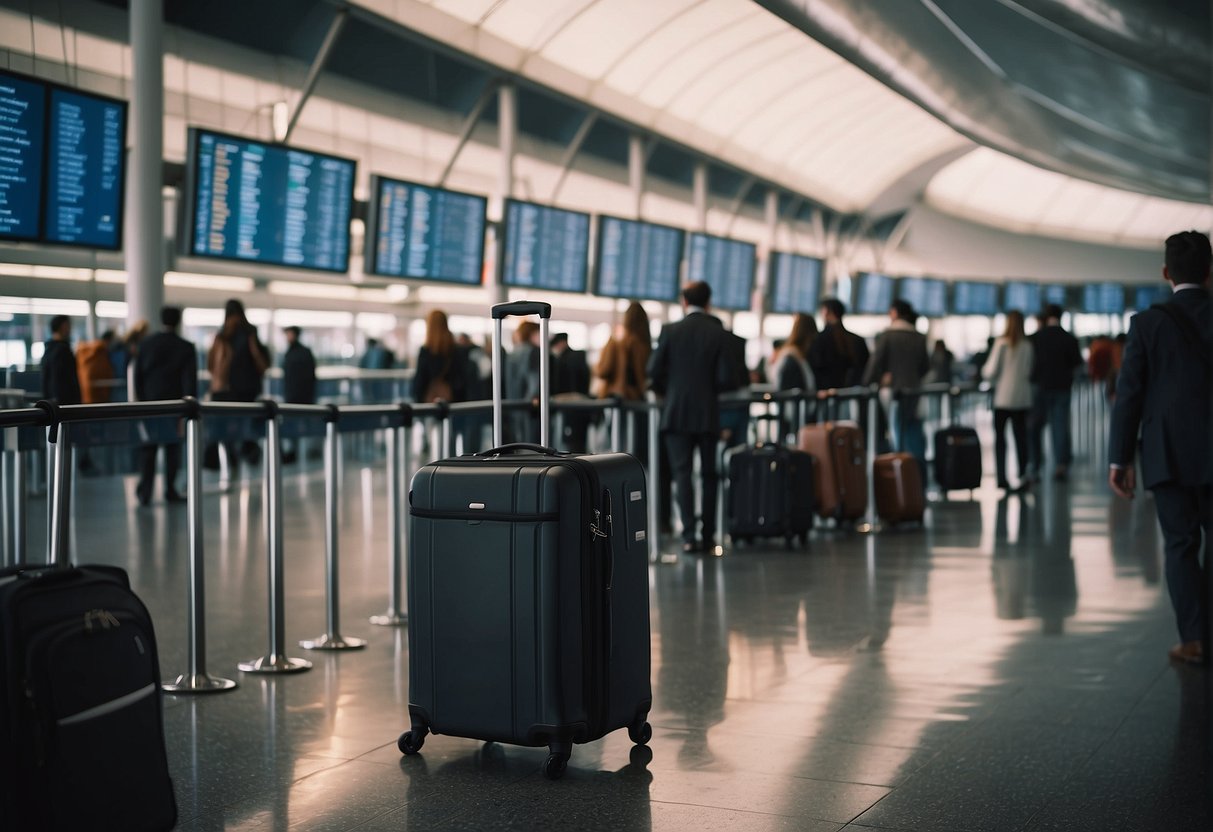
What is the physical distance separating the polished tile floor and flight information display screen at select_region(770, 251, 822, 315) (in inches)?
427

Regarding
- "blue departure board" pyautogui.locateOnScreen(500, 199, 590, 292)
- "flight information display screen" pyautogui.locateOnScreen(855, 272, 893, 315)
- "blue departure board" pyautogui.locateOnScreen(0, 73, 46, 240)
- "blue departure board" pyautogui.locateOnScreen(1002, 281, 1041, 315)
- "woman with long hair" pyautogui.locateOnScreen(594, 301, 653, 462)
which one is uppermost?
"blue departure board" pyautogui.locateOnScreen(1002, 281, 1041, 315)

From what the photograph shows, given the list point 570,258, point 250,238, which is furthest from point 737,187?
point 250,238

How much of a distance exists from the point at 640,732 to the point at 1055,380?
11.3m

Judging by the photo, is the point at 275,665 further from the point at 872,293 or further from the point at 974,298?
the point at 974,298

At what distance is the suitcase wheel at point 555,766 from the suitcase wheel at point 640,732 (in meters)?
0.38

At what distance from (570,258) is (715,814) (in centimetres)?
983

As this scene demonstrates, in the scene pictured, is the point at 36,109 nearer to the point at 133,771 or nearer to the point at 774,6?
the point at 133,771

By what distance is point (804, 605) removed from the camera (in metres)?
6.85

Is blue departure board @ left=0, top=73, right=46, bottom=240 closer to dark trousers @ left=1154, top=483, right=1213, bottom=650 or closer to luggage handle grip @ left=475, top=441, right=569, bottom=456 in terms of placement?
luggage handle grip @ left=475, top=441, right=569, bottom=456

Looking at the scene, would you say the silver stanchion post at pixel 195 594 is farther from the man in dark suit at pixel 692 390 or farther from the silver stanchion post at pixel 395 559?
the man in dark suit at pixel 692 390

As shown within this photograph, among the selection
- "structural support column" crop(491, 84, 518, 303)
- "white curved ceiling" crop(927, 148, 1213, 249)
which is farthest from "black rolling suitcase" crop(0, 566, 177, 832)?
"white curved ceiling" crop(927, 148, 1213, 249)

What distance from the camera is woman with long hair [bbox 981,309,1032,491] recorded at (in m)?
13.0

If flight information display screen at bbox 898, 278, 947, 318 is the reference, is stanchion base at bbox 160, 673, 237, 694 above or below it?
below

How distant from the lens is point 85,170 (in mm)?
7055
